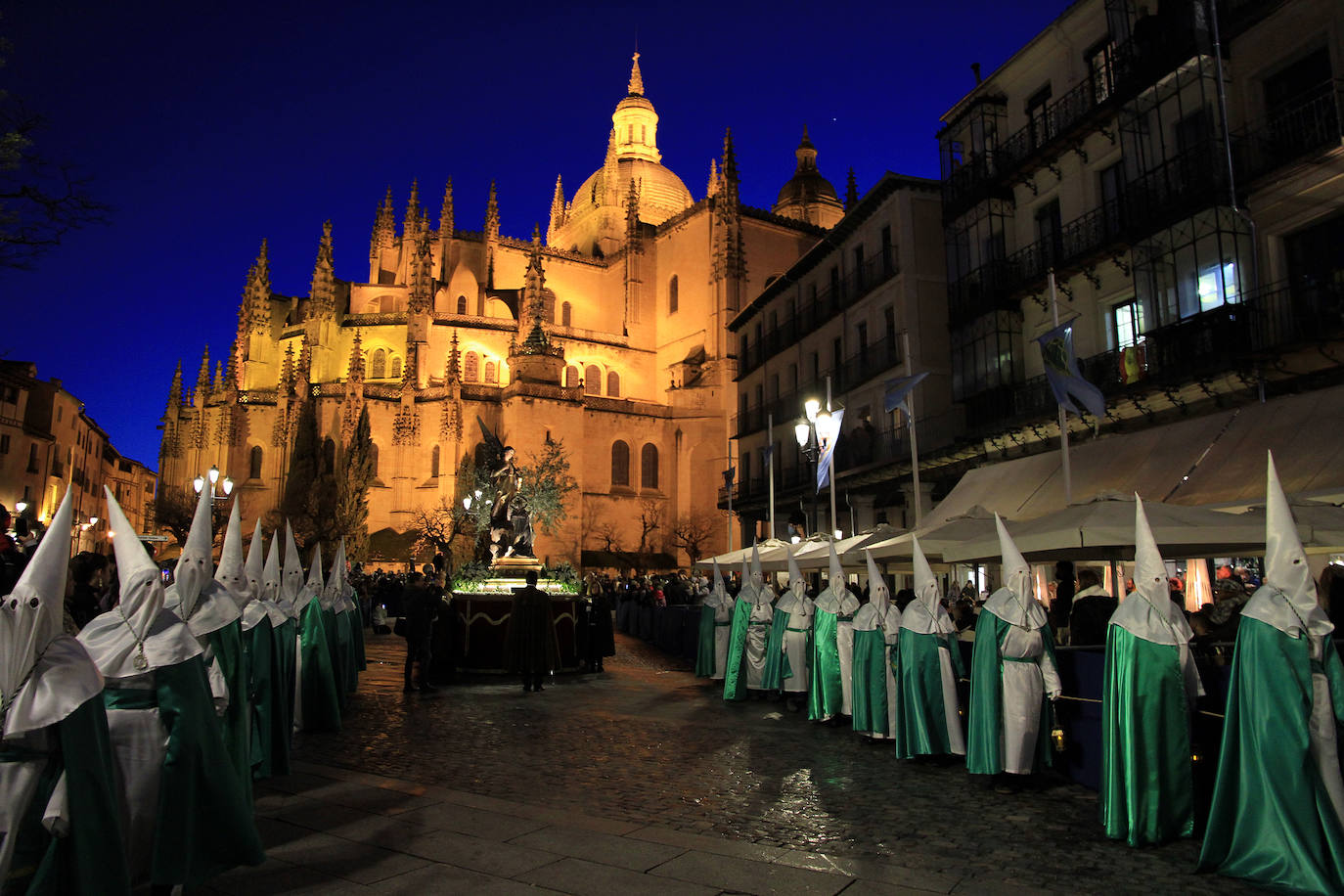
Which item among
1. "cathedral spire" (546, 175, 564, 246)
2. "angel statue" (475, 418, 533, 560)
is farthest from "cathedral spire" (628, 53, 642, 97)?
"angel statue" (475, 418, 533, 560)

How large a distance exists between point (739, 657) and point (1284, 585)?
8483mm

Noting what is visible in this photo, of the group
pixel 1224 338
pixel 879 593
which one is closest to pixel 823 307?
pixel 1224 338

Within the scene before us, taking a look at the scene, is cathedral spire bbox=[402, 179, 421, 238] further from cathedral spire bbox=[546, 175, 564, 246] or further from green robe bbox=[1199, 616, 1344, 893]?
green robe bbox=[1199, 616, 1344, 893]

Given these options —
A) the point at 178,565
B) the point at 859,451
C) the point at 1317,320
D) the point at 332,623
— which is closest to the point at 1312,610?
the point at 178,565

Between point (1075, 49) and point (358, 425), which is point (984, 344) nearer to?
point (1075, 49)

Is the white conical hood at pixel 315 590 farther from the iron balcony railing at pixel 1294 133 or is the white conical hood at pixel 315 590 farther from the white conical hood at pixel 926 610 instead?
the iron balcony railing at pixel 1294 133

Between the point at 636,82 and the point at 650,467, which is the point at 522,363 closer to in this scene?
the point at 650,467

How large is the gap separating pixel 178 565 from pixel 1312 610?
21.0 feet

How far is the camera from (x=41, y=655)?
3.46 m

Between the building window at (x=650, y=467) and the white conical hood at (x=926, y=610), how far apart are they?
4437 centimetres

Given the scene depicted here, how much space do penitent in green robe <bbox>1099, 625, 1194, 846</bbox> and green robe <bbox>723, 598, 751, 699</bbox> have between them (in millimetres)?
7227

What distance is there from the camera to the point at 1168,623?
231 inches

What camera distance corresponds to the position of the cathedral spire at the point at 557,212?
69.2 meters

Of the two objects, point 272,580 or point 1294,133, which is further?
point 1294,133
